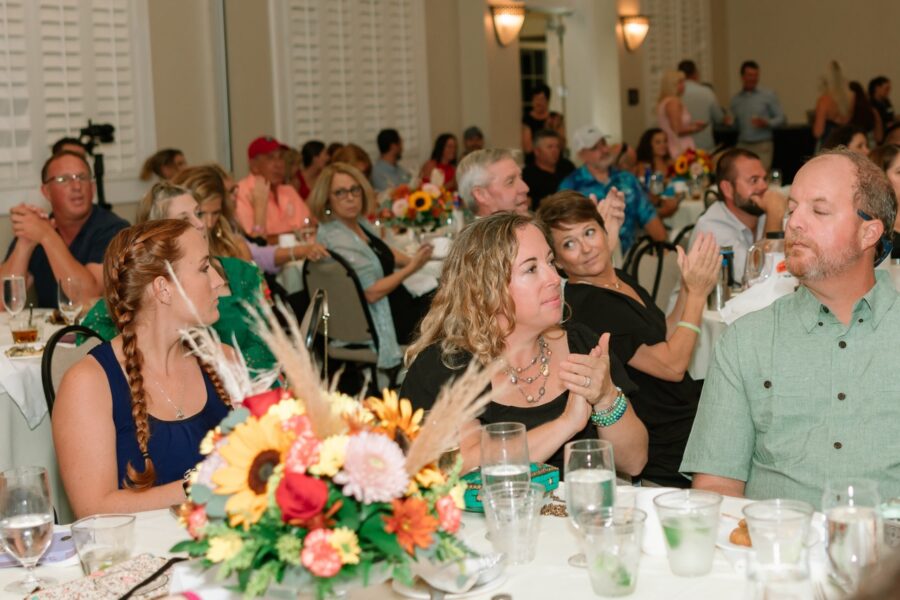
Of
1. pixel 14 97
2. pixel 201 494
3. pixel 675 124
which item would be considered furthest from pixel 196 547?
pixel 675 124

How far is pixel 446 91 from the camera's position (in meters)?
11.3

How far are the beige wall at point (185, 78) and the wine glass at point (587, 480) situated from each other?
6842 mm

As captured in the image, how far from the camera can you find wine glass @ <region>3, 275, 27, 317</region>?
4293mm

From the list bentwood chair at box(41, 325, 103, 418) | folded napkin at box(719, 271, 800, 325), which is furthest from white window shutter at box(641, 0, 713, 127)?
bentwood chair at box(41, 325, 103, 418)

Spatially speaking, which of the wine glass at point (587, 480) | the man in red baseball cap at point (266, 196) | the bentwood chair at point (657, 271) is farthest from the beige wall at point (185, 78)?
the wine glass at point (587, 480)

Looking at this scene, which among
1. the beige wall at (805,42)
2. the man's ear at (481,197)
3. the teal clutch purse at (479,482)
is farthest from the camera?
the beige wall at (805,42)

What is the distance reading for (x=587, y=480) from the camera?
1.94 metres

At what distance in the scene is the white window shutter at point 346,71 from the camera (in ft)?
31.0

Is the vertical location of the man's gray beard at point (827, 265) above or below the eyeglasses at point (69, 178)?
below

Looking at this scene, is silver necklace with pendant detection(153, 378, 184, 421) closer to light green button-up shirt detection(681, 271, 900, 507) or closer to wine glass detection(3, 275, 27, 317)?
light green button-up shirt detection(681, 271, 900, 507)

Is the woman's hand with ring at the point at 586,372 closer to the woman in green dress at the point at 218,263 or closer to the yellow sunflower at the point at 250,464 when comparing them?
the yellow sunflower at the point at 250,464

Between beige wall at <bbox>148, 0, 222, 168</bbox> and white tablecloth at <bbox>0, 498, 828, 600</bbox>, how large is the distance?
265 inches

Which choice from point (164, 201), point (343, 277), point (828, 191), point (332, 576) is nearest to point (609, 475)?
point (332, 576)

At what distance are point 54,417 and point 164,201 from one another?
6.00 feet
